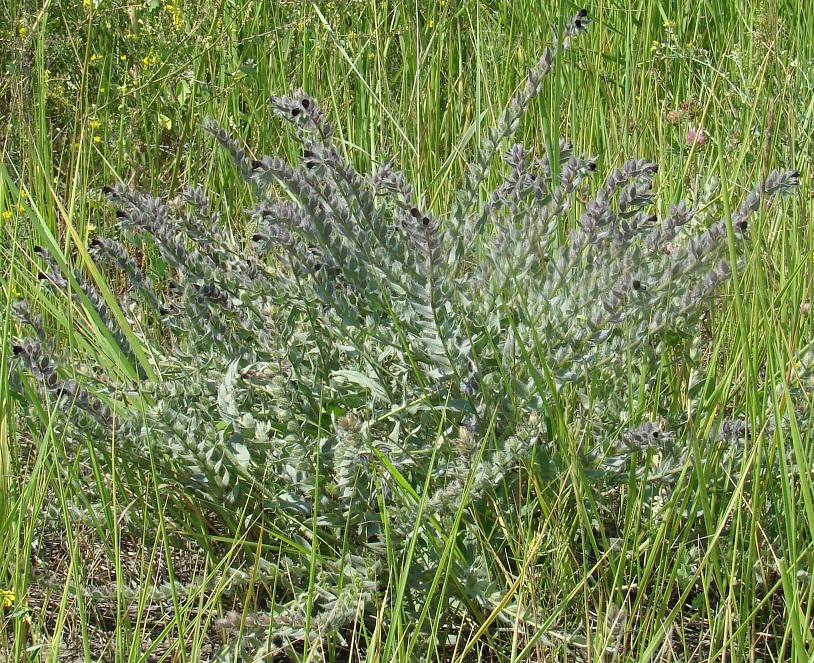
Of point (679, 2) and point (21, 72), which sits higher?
point (679, 2)

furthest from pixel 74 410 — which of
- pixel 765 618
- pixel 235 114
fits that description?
pixel 235 114

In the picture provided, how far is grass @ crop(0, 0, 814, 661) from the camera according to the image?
151 cm

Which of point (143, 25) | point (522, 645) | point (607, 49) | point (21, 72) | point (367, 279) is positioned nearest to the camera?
point (522, 645)

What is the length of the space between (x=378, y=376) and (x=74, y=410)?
55 cm

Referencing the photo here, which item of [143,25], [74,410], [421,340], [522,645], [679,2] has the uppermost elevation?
[679,2]

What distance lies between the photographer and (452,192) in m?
2.71

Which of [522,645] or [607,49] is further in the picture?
[607,49]

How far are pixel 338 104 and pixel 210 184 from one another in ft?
1.80

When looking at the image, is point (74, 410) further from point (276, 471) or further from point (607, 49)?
point (607, 49)

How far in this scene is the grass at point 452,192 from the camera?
4.96 ft

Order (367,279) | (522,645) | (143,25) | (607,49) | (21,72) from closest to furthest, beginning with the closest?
(522,645), (367,279), (21,72), (607,49), (143,25)

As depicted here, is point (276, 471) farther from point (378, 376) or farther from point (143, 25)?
point (143, 25)

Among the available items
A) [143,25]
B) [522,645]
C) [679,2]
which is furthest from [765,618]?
[143,25]

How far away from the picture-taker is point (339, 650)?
1.69 metres
